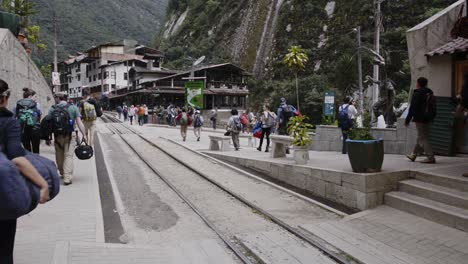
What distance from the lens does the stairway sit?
6277mm

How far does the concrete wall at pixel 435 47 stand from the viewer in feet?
32.9

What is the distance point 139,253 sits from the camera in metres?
5.31

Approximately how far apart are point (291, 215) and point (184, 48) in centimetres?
7717

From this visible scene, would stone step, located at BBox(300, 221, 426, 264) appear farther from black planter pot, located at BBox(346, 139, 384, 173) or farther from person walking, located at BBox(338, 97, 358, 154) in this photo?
person walking, located at BBox(338, 97, 358, 154)

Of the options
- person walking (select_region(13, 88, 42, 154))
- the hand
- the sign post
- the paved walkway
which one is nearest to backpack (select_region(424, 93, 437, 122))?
the paved walkway

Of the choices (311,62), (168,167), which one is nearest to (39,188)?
(168,167)

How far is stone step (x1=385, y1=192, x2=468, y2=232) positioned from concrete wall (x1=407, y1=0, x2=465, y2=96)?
3820mm

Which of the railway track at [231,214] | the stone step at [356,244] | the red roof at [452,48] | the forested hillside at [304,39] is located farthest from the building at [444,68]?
the forested hillside at [304,39]

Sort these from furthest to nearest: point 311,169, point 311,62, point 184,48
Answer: point 184,48 < point 311,62 < point 311,169

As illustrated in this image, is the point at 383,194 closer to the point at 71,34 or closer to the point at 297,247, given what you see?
the point at 297,247

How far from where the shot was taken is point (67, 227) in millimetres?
6082

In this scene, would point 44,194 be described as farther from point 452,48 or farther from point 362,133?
point 452,48

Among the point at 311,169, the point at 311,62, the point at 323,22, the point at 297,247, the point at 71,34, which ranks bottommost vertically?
the point at 297,247

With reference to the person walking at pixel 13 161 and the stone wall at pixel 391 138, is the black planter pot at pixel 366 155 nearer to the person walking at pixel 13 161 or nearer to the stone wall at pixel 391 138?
the stone wall at pixel 391 138
